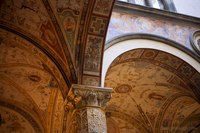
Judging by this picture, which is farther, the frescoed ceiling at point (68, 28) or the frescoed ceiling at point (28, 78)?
the frescoed ceiling at point (28, 78)

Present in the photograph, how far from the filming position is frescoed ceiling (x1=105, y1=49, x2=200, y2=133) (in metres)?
7.85

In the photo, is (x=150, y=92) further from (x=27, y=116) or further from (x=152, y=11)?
(x=27, y=116)

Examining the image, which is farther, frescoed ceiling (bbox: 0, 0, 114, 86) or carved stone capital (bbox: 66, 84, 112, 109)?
frescoed ceiling (bbox: 0, 0, 114, 86)

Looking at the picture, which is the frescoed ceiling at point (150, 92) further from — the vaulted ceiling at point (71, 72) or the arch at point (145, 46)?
the arch at point (145, 46)

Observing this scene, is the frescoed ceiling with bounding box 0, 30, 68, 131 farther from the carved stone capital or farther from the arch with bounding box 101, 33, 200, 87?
the arch with bounding box 101, 33, 200, 87

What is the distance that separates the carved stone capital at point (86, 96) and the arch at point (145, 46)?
94 centimetres

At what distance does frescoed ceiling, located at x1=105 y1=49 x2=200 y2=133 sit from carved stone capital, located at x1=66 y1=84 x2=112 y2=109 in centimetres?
152

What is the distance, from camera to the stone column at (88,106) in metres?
5.16

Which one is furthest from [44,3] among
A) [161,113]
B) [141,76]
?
[161,113]

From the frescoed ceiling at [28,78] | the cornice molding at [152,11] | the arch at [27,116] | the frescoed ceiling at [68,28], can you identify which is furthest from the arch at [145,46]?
the arch at [27,116]

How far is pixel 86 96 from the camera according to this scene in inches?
219

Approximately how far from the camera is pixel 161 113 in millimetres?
9906

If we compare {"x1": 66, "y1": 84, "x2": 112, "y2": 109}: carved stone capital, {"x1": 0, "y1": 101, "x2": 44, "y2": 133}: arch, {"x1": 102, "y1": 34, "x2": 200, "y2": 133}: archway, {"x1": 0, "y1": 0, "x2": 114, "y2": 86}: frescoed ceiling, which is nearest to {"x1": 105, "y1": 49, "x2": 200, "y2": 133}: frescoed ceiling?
{"x1": 102, "y1": 34, "x2": 200, "y2": 133}: archway

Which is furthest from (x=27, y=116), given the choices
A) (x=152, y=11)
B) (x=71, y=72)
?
(x=152, y=11)
